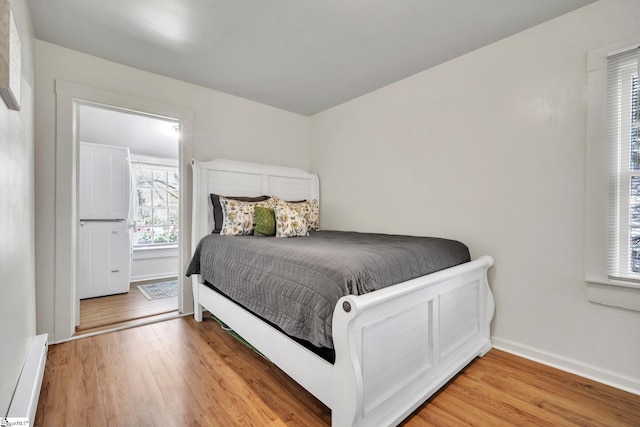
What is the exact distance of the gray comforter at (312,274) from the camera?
131 centimetres

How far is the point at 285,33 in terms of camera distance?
2.09 metres

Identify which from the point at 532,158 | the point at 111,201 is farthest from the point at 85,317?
the point at 532,158

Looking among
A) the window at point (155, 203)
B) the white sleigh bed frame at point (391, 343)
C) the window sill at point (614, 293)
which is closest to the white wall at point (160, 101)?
the white sleigh bed frame at point (391, 343)

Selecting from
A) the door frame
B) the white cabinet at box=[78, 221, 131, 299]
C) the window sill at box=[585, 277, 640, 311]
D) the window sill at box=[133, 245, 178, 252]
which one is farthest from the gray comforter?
the window sill at box=[133, 245, 178, 252]

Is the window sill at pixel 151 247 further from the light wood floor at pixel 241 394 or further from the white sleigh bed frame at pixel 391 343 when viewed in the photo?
the white sleigh bed frame at pixel 391 343

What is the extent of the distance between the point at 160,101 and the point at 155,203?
8.41ft

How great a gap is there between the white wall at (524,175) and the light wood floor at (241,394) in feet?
0.94

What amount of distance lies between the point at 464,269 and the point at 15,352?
243 cm

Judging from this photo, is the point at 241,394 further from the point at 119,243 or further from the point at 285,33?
the point at 119,243

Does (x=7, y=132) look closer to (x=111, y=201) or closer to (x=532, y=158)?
(x=111, y=201)

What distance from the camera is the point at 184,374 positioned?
1.81m

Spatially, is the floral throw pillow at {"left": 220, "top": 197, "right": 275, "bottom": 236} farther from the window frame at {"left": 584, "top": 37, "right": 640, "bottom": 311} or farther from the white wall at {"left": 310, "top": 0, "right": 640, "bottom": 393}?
the window frame at {"left": 584, "top": 37, "right": 640, "bottom": 311}

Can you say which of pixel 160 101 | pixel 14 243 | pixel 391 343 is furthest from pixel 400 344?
pixel 160 101

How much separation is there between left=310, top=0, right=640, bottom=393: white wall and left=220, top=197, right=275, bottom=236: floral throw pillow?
143 cm
